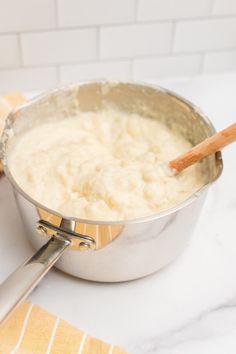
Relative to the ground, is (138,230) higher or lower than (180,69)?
lower

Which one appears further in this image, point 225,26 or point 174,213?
point 225,26

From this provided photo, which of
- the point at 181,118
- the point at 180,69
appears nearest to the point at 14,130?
the point at 181,118

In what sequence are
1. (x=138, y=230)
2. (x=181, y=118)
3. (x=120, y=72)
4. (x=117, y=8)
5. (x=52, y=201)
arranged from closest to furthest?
(x=138, y=230)
(x=52, y=201)
(x=181, y=118)
(x=117, y=8)
(x=120, y=72)

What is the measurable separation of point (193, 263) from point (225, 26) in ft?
1.71

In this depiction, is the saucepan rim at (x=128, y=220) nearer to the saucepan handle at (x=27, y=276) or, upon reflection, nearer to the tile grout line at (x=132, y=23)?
the saucepan handle at (x=27, y=276)

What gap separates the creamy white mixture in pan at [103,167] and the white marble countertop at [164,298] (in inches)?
3.3

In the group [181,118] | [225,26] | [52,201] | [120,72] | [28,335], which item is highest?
[225,26]

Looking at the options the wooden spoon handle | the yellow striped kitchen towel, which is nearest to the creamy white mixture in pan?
the wooden spoon handle

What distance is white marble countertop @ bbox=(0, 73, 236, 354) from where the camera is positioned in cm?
58

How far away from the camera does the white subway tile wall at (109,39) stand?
0.87 metres

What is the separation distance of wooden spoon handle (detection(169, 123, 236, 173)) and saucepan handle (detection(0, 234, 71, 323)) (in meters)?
0.20

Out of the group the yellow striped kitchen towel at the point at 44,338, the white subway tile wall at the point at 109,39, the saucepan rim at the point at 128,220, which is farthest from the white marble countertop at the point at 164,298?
the white subway tile wall at the point at 109,39

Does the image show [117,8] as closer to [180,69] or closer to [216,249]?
[180,69]

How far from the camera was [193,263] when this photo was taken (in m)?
0.67
